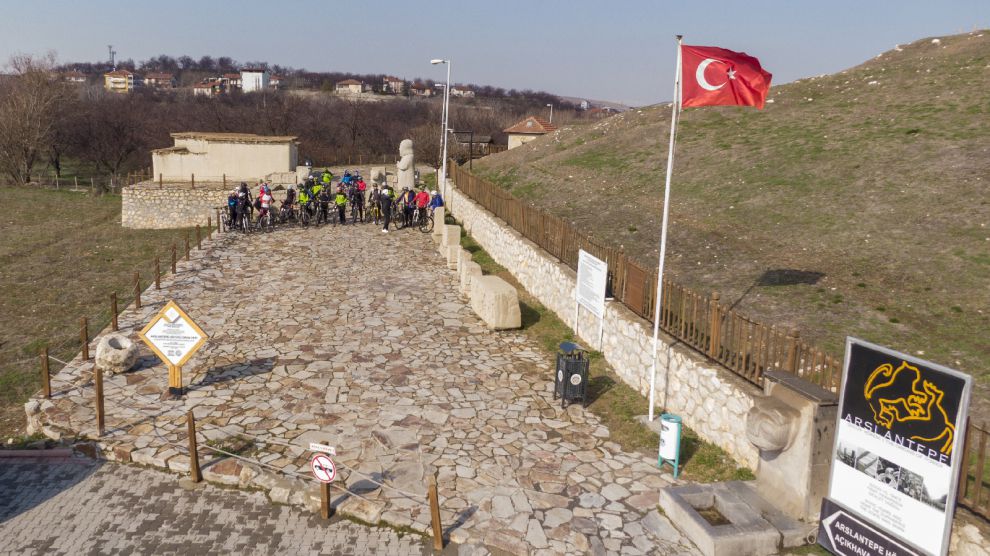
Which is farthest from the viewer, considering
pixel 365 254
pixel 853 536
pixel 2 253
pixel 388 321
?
pixel 2 253

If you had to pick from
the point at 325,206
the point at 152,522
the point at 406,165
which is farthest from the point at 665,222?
the point at 406,165

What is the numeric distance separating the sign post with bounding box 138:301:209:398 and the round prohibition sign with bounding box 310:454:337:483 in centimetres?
377

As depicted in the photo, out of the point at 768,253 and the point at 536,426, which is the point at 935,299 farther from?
the point at 536,426

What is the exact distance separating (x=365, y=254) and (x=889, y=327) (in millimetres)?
13546

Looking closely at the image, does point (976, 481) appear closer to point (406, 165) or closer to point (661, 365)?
point (661, 365)

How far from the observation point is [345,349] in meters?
12.3

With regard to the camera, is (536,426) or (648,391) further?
(648,391)

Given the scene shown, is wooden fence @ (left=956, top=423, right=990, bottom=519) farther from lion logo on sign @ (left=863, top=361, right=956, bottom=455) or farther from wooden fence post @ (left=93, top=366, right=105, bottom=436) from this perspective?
wooden fence post @ (left=93, top=366, right=105, bottom=436)

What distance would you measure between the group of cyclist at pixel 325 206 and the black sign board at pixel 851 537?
60.1 feet

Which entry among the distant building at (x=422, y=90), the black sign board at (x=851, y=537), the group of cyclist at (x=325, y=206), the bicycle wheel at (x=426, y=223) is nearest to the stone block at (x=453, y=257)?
the group of cyclist at (x=325, y=206)

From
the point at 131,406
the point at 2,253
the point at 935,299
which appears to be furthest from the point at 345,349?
the point at 2,253


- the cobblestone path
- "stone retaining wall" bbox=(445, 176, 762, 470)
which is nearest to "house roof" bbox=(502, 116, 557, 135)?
"stone retaining wall" bbox=(445, 176, 762, 470)

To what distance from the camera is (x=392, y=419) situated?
31.7ft

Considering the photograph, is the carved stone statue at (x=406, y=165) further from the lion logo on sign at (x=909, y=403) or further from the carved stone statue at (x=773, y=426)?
the lion logo on sign at (x=909, y=403)
